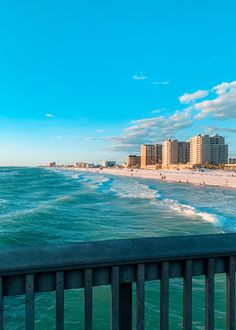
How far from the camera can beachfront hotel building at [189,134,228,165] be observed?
161750 millimetres

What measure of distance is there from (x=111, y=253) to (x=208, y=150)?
17115 cm

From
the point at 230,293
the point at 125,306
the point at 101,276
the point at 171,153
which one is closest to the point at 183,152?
the point at 171,153

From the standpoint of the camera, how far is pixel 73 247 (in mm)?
1893

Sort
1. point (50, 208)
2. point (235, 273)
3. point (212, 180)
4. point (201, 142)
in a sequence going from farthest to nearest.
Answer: point (201, 142)
point (212, 180)
point (50, 208)
point (235, 273)

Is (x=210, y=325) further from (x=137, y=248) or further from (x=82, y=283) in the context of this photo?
(x=82, y=283)

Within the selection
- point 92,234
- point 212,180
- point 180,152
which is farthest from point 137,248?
point 180,152

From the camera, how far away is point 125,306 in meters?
1.90

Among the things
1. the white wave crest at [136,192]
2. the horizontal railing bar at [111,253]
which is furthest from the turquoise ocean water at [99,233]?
the white wave crest at [136,192]

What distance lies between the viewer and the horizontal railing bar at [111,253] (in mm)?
1668

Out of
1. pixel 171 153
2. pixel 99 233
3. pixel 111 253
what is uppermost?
pixel 171 153

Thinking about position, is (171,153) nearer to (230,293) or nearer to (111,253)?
(230,293)

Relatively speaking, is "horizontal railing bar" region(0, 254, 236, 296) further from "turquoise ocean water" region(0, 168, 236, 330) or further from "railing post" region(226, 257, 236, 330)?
"turquoise ocean water" region(0, 168, 236, 330)

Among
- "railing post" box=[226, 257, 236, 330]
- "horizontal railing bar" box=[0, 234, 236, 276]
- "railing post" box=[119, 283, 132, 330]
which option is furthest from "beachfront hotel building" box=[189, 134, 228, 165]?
"railing post" box=[119, 283, 132, 330]

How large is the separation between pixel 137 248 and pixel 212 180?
193 ft
